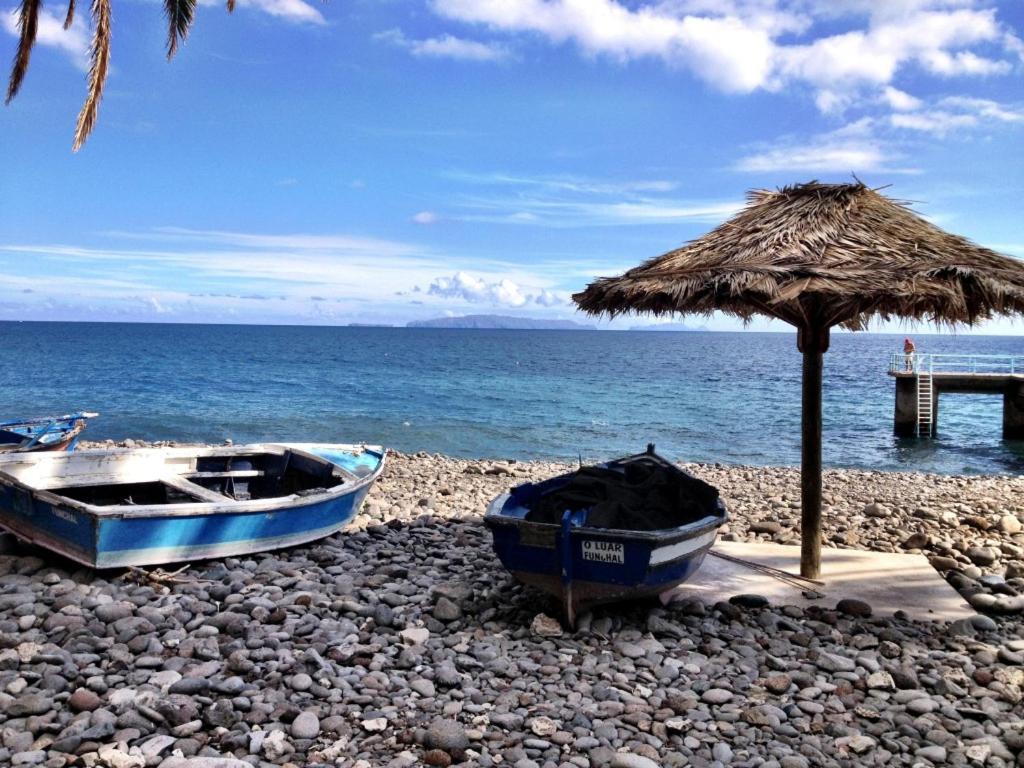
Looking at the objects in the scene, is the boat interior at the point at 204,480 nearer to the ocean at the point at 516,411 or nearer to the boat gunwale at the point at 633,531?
the boat gunwale at the point at 633,531

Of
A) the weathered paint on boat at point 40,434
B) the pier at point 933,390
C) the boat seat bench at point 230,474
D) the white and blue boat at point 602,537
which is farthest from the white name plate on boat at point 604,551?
the pier at point 933,390

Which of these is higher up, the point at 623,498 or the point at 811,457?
the point at 811,457

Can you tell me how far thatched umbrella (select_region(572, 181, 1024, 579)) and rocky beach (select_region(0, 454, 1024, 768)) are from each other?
6.50 feet

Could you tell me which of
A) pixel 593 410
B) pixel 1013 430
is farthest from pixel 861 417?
pixel 593 410

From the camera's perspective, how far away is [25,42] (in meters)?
9.85

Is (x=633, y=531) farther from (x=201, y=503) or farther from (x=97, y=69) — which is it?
(x=97, y=69)

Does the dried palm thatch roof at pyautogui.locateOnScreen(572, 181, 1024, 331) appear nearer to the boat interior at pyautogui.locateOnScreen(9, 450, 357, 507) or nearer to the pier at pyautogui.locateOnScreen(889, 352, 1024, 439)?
the boat interior at pyautogui.locateOnScreen(9, 450, 357, 507)

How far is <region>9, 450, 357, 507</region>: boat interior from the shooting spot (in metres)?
8.76

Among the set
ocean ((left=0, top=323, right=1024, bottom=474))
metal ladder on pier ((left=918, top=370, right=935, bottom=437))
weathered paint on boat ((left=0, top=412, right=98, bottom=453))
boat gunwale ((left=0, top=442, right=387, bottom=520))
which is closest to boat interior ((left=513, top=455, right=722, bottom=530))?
boat gunwale ((left=0, top=442, right=387, bottom=520))

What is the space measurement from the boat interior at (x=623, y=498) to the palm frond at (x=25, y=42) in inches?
337

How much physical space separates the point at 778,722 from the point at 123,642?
467 centimetres

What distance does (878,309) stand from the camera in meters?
7.13

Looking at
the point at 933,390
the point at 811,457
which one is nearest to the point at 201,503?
the point at 811,457

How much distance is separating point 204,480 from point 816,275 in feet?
24.9
